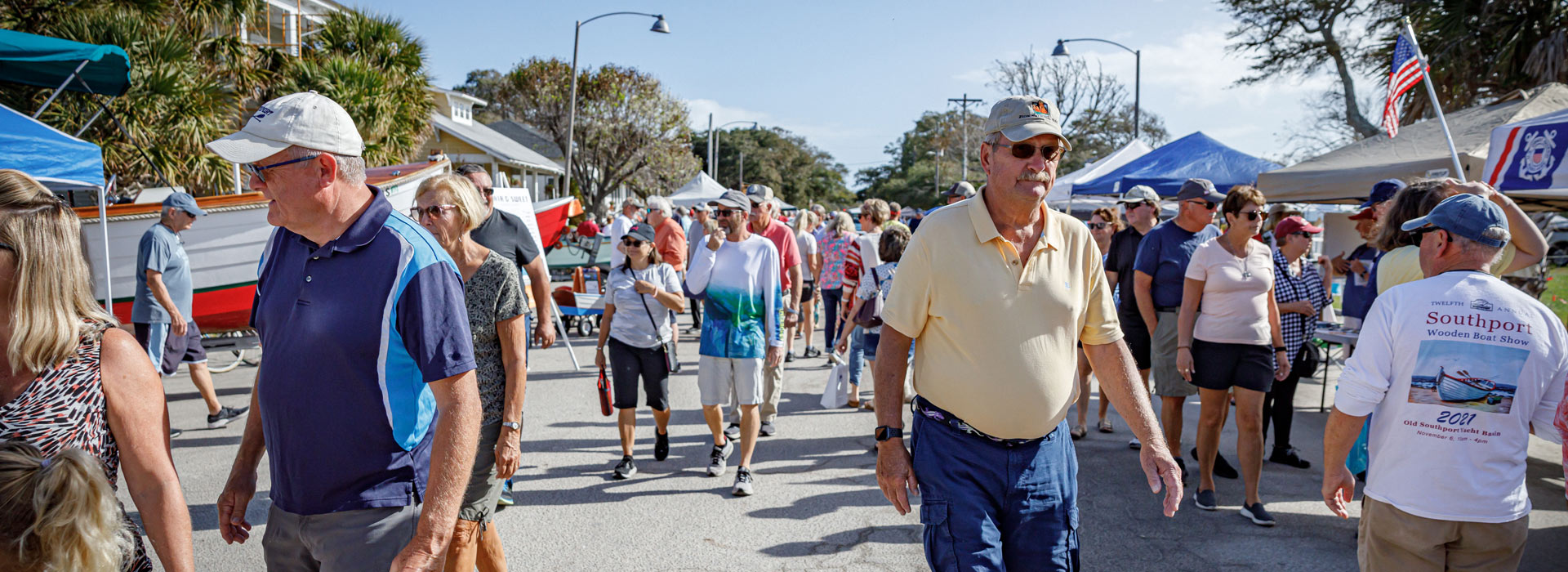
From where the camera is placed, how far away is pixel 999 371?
2652 millimetres

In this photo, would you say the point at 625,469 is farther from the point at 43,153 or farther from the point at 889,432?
the point at 43,153

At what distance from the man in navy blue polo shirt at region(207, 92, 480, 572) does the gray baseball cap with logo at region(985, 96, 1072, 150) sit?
1.64m

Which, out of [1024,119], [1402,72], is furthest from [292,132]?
[1402,72]

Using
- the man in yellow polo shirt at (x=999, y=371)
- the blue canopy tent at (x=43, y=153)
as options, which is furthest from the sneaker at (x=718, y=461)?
the blue canopy tent at (x=43, y=153)

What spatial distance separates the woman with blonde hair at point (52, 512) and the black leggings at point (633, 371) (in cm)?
389

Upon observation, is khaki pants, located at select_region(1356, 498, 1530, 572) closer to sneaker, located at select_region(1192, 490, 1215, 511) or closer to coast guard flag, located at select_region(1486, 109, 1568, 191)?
sneaker, located at select_region(1192, 490, 1215, 511)

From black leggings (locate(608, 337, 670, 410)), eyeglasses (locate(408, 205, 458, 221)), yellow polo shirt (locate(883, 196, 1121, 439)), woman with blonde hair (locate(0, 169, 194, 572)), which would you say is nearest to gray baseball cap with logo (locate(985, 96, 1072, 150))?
yellow polo shirt (locate(883, 196, 1121, 439))

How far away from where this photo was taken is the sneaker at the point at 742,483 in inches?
217

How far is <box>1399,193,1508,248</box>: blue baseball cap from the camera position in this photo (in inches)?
104

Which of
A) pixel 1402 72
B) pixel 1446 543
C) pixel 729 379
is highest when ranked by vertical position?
pixel 1402 72

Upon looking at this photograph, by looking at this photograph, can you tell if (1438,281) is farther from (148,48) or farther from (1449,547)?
(148,48)

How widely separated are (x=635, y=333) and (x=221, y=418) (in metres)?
3.95

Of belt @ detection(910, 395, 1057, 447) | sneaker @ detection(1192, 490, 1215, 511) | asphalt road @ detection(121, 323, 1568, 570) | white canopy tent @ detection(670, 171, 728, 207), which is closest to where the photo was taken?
belt @ detection(910, 395, 1057, 447)

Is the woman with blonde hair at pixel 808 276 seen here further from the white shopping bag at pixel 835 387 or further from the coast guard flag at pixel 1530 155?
the coast guard flag at pixel 1530 155
